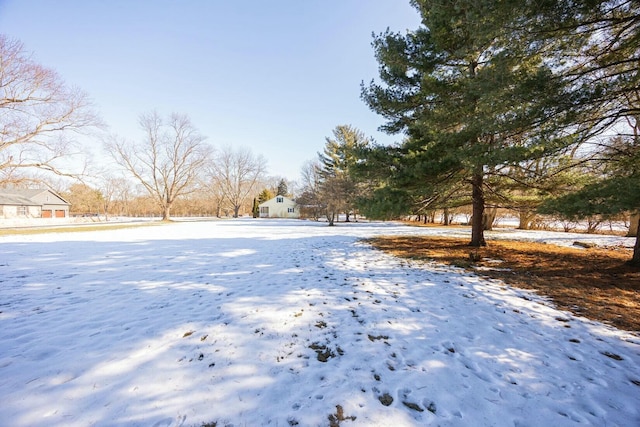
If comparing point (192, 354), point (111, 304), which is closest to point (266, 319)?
point (192, 354)

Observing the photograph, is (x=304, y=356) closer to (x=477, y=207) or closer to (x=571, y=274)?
(x=571, y=274)

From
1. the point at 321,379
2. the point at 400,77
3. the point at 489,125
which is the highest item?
the point at 400,77

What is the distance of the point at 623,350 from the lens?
2.60 m

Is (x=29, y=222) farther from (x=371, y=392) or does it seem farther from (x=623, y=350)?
(x=623, y=350)

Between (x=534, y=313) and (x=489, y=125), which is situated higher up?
(x=489, y=125)

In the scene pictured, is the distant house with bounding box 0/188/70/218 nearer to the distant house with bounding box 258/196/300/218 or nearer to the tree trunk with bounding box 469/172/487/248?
the distant house with bounding box 258/196/300/218

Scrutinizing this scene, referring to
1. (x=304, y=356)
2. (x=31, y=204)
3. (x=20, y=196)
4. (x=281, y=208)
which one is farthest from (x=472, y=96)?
(x=20, y=196)

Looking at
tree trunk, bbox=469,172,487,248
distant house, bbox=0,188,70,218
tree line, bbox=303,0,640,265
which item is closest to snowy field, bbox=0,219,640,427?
tree line, bbox=303,0,640,265

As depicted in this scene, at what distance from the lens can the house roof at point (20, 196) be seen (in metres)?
33.5

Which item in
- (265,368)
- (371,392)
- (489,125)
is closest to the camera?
(371,392)

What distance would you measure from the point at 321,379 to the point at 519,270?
617 cm

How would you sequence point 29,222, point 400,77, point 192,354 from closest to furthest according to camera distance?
point 192,354 < point 400,77 < point 29,222

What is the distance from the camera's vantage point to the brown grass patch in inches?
143

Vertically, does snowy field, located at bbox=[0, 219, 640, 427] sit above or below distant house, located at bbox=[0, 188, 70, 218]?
below
